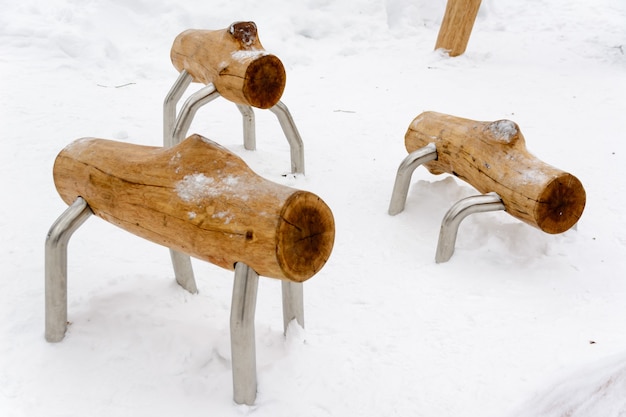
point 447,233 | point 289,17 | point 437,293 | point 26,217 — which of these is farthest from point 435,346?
point 289,17

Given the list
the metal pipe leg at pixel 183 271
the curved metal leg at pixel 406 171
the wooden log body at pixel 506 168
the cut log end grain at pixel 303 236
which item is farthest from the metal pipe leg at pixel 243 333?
the curved metal leg at pixel 406 171

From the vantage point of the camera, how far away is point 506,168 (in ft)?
8.30

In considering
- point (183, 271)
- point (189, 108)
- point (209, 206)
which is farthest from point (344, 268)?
point (189, 108)

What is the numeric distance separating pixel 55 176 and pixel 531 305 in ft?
5.76

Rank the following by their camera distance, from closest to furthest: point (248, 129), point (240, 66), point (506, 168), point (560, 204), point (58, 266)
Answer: point (58, 266) → point (560, 204) → point (506, 168) → point (240, 66) → point (248, 129)

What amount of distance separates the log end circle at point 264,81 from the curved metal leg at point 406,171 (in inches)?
27.3

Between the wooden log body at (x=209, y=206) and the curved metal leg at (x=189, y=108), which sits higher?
the wooden log body at (x=209, y=206)

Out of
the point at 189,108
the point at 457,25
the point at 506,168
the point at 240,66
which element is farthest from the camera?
the point at 457,25

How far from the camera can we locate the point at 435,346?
6.97ft

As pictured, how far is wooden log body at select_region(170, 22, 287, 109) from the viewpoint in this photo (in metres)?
2.87

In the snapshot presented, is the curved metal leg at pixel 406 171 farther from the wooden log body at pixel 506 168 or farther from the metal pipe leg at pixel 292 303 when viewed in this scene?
the metal pipe leg at pixel 292 303

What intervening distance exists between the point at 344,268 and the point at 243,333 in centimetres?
91

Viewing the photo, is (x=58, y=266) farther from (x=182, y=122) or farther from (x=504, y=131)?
(x=504, y=131)

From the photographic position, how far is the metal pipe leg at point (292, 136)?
322cm
